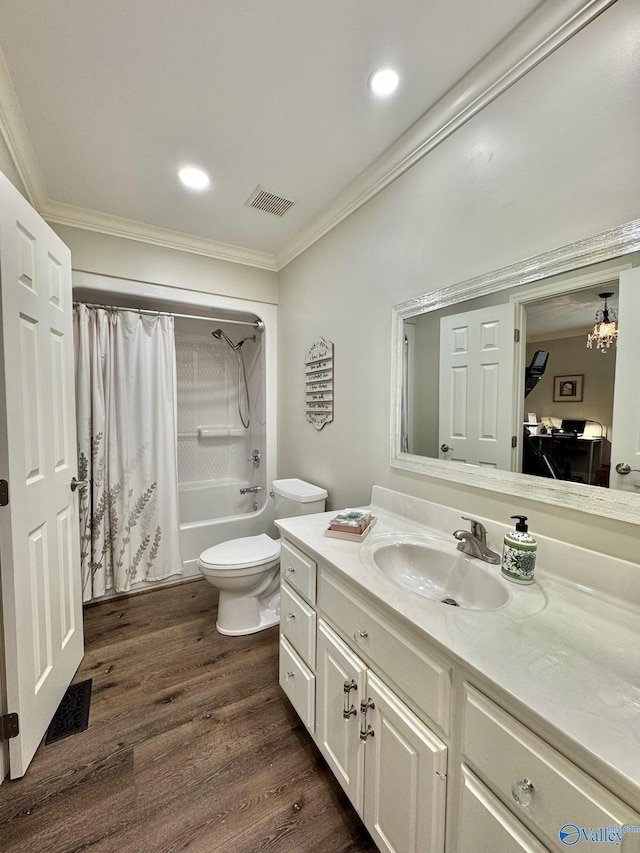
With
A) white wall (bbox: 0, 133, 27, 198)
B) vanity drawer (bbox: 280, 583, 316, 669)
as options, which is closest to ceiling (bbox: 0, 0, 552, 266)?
white wall (bbox: 0, 133, 27, 198)

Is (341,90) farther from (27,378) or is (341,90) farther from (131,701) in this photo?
(131,701)

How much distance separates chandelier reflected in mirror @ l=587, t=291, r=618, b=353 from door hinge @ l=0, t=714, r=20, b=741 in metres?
2.22

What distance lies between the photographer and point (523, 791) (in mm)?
595

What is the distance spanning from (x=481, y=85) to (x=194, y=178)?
137 centimetres

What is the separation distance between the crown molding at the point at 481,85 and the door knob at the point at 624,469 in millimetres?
1223

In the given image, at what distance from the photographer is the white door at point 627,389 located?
91cm

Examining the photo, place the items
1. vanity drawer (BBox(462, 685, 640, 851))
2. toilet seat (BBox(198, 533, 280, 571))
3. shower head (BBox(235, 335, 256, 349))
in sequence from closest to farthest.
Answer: vanity drawer (BBox(462, 685, 640, 851)) < toilet seat (BBox(198, 533, 280, 571)) < shower head (BBox(235, 335, 256, 349))

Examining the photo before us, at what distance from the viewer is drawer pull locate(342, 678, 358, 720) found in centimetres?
103

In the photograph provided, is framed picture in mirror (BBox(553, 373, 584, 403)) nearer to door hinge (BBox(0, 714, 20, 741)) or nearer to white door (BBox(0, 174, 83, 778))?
white door (BBox(0, 174, 83, 778))

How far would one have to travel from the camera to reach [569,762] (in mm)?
542

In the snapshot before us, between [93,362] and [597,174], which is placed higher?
[597,174]

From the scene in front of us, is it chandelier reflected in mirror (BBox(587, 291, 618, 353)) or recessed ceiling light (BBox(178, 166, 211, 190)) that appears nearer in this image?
chandelier reflected in mirror (BBox(587, 291, 618, 353))

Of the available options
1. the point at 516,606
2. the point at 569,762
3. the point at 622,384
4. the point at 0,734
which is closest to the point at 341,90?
the point at 622,384

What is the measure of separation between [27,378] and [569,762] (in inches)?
70.5
